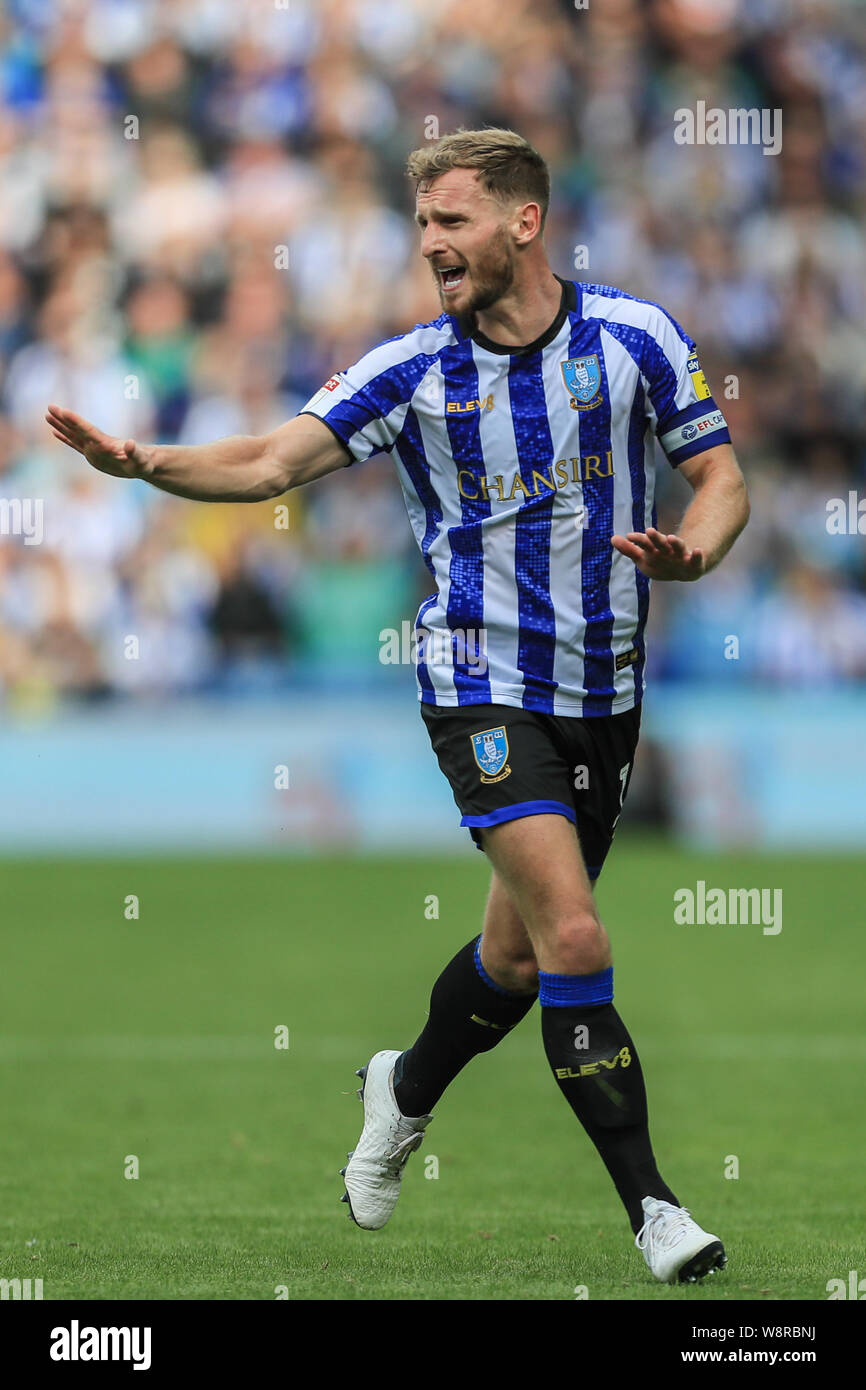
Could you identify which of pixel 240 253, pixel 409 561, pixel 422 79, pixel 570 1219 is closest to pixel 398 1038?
pixel 570 1219

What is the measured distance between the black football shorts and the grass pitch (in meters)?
1.02

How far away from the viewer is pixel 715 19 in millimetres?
17391

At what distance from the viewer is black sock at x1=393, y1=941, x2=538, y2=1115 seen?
500cm

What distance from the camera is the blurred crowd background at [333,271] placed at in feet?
48.4

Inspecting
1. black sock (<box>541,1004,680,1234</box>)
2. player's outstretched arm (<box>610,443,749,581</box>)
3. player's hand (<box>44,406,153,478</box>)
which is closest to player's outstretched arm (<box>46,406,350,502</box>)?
player's hand (<box>44,406,153,478</box>)

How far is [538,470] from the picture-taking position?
15.6ft

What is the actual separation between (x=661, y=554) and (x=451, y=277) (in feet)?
3.04

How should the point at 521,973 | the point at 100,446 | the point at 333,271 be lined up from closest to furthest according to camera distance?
the point at 100,446, the point at 521,973, the point at 333,271

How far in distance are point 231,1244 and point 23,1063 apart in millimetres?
3227

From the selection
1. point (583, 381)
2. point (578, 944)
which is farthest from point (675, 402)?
point (578, 944)

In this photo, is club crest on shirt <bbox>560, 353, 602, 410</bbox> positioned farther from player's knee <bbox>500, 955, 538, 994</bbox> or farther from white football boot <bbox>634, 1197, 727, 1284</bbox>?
white football boot <bbox>634, 1197, 727, 1284</bbox>

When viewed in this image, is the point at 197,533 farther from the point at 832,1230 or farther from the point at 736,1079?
the point at 832,1230

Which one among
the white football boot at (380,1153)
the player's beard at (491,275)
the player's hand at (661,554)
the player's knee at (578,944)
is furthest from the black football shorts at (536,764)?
the player's beard at (491,275)

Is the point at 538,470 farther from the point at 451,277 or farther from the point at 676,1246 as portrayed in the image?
the point at 676,1246
